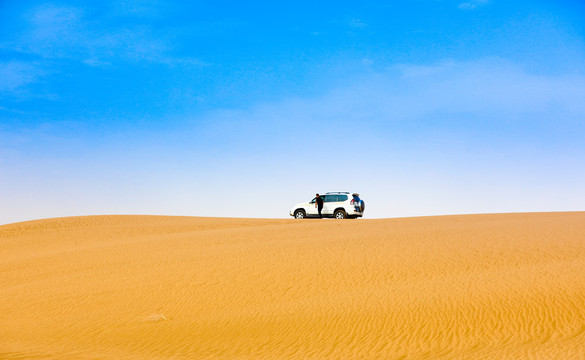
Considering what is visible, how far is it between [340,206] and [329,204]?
0.66m

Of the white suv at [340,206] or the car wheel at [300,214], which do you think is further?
the car wheel at [300,214]

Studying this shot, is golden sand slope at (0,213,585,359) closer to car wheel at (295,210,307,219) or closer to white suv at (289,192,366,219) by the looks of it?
white suv at (289,192,366,219)

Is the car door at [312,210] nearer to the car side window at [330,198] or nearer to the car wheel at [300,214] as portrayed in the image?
the car wheel at [300,214]

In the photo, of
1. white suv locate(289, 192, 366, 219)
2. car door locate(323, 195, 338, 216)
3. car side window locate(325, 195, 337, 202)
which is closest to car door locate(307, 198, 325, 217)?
white suv locate(289, 192, 366, 219)

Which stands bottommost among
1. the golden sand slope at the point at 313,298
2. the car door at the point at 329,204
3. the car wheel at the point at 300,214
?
the golden sand slope at the point at 313,298

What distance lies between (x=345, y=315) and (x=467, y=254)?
579cm

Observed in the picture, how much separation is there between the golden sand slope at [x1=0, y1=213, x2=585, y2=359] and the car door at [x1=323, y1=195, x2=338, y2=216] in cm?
949

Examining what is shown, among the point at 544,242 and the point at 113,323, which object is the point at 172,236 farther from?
the point at 544,242

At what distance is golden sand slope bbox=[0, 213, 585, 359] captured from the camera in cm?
921

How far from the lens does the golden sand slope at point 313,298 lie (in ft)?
30.2

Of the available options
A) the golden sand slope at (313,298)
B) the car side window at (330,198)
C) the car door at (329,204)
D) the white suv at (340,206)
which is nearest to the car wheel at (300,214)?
the white suv at (340,206)

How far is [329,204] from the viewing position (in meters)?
30.3

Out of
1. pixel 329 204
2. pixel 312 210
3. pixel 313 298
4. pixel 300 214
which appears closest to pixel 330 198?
pixel 329 204

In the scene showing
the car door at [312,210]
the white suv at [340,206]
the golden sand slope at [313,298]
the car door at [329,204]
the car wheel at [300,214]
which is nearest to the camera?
the golden sand slope at [313,298]
